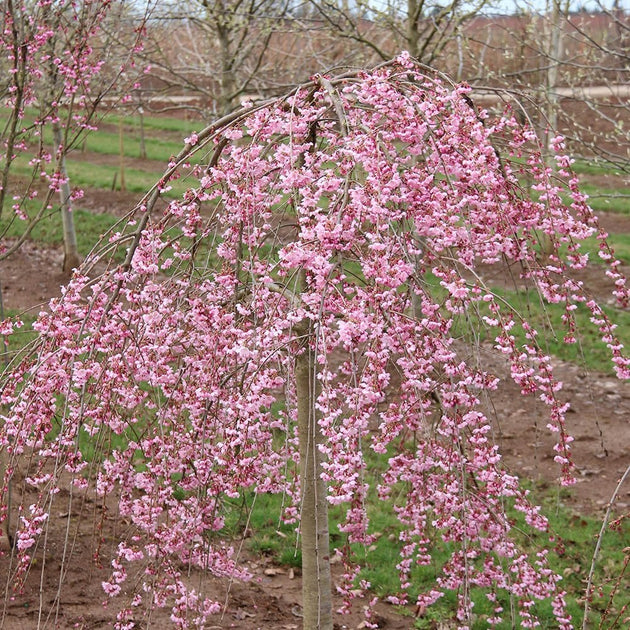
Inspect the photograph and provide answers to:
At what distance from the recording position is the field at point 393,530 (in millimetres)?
5125

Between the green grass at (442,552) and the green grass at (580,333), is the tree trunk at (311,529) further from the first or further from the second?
the green grass at (580,333)

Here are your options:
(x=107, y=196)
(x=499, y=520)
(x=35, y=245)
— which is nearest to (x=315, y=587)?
(x=499, y=520)

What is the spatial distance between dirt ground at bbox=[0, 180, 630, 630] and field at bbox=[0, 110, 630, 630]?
12mm

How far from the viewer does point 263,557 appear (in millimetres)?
6234

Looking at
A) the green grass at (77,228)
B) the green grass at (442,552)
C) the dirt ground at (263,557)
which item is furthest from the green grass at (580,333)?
the green grass at (77,228)

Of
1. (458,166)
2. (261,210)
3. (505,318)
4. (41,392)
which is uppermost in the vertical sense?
(458,166)

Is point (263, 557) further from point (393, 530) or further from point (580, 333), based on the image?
point (580, 333)

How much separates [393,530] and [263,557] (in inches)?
45.5

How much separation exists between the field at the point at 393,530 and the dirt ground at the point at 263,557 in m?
0.01

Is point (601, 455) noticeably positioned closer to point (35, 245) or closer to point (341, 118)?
point (341, 118)

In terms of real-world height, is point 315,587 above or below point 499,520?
below

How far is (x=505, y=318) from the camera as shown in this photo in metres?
3.30

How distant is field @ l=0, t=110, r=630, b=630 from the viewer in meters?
5.12

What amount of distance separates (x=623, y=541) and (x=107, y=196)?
473 inches
